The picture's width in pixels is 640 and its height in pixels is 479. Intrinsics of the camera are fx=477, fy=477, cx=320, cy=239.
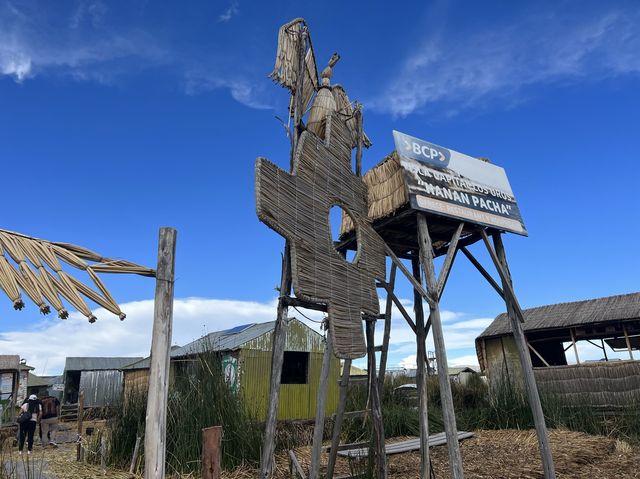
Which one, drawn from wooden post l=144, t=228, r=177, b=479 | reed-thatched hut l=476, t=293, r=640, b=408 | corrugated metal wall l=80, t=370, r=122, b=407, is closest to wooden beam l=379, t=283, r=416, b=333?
wooden post l=144, t=228, r=177, b=479

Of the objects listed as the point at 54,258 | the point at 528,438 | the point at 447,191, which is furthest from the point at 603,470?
the point at 54,258

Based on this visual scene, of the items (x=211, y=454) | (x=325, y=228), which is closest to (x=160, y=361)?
(x=211, y=454)

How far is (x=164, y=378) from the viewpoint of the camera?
343cm

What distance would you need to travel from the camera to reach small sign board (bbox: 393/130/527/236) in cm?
652

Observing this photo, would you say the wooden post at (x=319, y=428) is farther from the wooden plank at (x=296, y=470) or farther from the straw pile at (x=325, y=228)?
the wooden plank at (x=296, y=470)

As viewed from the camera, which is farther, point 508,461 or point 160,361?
point 508,461

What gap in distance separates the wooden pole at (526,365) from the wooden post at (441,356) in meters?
1.35

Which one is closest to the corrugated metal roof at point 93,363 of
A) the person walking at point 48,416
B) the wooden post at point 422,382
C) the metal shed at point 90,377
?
the metal shed at point 90,377

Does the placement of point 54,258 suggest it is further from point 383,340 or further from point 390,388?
point 390,388

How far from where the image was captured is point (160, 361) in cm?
341

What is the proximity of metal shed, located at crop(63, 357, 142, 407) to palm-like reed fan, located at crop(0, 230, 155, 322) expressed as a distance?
2420 centimetres

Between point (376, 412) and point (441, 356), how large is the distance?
1.12 metres

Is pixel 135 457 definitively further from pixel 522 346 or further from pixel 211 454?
pixel 522 346

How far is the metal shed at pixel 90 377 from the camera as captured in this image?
29175 mm
